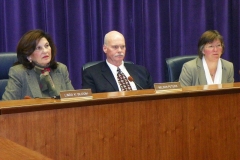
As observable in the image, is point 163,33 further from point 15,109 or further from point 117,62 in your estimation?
point 15,109

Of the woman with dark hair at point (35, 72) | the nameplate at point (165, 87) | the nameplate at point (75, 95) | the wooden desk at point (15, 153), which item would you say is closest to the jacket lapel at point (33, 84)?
the woman with dark hair at point (35, 72)

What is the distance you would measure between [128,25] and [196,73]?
1.19 m

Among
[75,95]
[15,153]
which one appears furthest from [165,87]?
[15,153]

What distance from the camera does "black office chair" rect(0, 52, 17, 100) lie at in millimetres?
3182

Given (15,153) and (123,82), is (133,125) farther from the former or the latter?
(15,153)

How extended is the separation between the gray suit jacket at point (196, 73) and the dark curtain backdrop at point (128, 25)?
104cm

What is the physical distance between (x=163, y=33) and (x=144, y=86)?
1.46 m

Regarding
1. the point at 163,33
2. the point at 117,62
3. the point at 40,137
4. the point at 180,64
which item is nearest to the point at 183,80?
the point at 180,64

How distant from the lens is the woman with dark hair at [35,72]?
3.01 meters

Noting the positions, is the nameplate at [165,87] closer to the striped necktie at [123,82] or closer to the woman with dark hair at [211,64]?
the striped necktie at [123,82]

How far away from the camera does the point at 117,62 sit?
3463mm

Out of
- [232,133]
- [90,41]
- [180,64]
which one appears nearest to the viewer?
[232,133]

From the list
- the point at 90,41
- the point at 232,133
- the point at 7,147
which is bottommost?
the point at 232,133

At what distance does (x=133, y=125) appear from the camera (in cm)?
245
